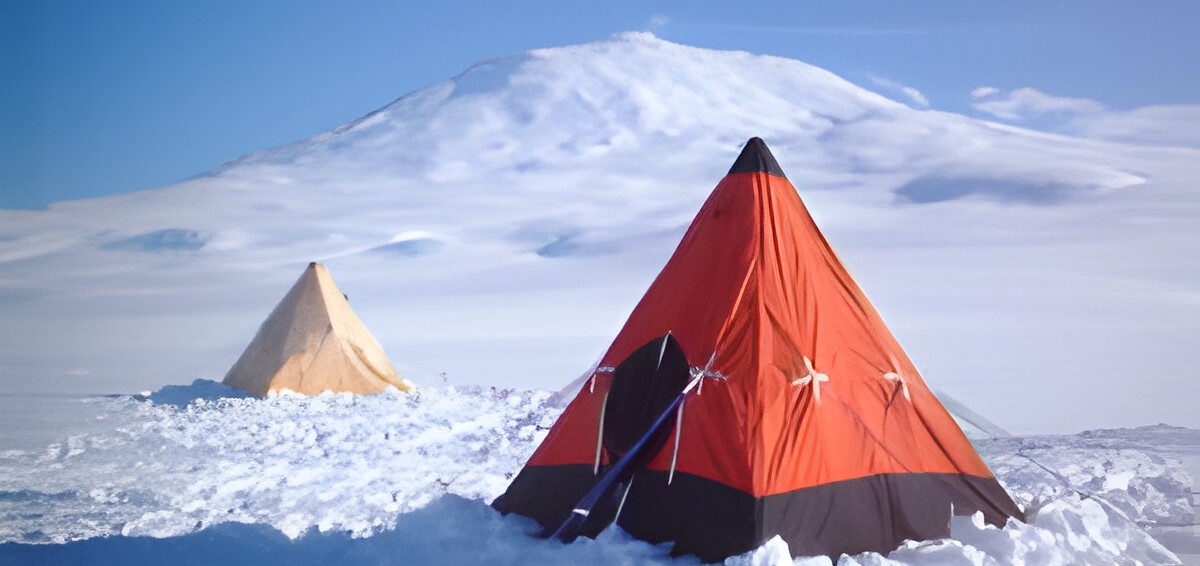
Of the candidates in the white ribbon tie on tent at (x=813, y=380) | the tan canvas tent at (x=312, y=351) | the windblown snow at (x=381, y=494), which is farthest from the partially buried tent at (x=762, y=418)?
the tan canvas tent at (x=312, y=351)

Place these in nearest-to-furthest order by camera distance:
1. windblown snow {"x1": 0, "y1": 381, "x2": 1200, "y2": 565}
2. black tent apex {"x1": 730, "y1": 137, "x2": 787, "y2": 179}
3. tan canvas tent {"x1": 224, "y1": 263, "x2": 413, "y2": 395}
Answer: windblown snow {"x1": 0, "y1": 381, "x2": 1200, "y2": 565}
black tent apex {"x1": 730, "y1": 137, "x2": 787, "y2": 179}
tan canvas tent {"x1": 224, "y1": 263, "x2": 413, "y2": 395}

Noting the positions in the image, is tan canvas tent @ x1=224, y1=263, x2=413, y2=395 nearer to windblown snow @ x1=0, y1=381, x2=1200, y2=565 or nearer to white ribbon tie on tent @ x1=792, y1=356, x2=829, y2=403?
windblown snow @ x1=0, y1=381, x2=1200, y2=565

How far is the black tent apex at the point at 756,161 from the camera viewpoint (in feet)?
18.2

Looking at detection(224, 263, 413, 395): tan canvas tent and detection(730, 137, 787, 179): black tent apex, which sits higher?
detection(730, 137, 787, 179): black tent apex

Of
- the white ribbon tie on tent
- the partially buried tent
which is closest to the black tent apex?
the partially buried tent

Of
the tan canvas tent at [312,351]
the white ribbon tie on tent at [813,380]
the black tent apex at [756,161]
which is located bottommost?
the white ribbon tie on tent at [813,380]

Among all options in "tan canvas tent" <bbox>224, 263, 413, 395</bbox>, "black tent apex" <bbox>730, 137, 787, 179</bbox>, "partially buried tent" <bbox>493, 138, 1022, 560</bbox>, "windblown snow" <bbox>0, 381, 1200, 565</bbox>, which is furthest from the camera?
"tan canvas tent" <bbox>224, 263, 413, 395</bbox>

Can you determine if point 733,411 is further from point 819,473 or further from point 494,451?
point 494,451

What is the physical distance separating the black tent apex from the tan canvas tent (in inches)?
343

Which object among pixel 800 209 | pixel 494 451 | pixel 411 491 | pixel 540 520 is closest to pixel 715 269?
pixel 800 209

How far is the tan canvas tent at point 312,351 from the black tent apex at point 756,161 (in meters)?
8.72

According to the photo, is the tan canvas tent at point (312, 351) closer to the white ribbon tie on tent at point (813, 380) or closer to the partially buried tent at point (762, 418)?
the partially buried tent at point (762, 418)

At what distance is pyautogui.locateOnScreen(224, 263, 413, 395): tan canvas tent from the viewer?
1284 centimetres

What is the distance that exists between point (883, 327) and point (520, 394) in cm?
783
